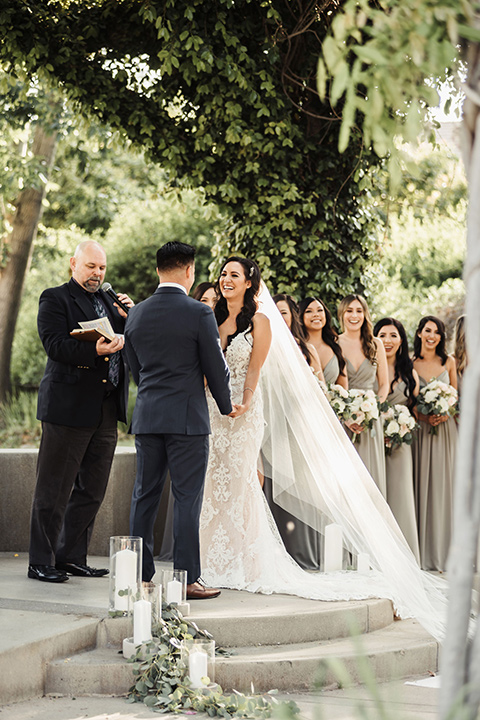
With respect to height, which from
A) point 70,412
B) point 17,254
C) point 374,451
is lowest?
point 374,451

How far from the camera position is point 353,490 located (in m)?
5.48

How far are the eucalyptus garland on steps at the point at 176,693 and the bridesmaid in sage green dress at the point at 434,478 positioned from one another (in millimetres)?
3190

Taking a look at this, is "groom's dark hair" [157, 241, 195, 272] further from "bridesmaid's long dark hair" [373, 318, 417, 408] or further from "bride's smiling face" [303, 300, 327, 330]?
"bridesmaid's long dark hair" [373, 318, 417, 408]

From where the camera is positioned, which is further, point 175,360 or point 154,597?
point 175,360

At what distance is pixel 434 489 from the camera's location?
277 inches

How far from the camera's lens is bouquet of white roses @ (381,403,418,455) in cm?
668

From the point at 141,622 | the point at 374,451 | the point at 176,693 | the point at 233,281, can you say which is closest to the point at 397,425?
the point at 374,451

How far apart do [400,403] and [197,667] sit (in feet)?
12.2

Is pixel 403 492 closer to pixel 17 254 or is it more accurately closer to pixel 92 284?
pixel 92 284

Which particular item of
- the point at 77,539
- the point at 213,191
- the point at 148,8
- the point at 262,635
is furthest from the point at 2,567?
the point at 148,8

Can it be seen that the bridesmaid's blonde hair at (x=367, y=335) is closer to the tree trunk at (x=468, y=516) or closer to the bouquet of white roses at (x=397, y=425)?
the bouquet of white roses at (x=397, y=425)

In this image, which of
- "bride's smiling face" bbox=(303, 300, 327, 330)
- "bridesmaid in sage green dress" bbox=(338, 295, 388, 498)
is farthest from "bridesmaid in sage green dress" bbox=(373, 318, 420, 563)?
"bride's smiling face" bbox=(303, 300, 327, 330)

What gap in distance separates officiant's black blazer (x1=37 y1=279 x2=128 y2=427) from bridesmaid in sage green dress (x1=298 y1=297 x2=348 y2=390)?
2.00 m

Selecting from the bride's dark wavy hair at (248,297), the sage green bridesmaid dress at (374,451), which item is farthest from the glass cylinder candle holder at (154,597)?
the sage green bridesmaid dress at (374,451)
